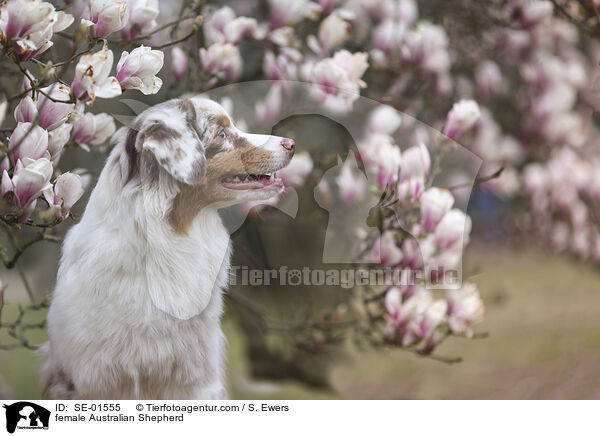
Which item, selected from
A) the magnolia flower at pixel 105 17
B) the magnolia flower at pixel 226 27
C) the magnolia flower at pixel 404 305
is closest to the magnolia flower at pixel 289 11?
the magnolia flower at pixel 226 27

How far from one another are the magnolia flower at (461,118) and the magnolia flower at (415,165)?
5cm

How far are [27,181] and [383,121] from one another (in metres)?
0.39

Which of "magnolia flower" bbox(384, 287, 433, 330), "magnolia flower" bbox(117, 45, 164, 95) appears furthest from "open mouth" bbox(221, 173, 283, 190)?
"magnolia flower" bbox(384, 287, 433, 330)

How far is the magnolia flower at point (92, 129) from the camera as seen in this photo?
0.59 m

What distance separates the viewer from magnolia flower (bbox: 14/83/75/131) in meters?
0.53

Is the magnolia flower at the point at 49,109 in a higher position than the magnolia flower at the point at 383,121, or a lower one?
higher

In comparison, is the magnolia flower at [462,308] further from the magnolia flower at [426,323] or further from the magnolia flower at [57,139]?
the magnolia flower at [57,139]

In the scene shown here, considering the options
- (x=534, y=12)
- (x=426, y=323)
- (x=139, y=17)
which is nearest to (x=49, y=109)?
(x=139, y=17)

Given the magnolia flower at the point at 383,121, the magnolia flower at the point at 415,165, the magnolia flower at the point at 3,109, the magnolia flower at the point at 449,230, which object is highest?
the magnolia flower at the point at 3,109

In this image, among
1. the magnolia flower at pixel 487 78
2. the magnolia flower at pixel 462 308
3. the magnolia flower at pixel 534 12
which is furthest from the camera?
the magnolia flower at pixel 487 78

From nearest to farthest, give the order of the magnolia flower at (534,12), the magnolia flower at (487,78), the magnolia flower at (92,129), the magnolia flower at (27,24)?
the magnolia flower at (27,24)
the magnolia flower at (92,129)
the magnolia flower at (534,12)
the magnolia flower at (487,78)

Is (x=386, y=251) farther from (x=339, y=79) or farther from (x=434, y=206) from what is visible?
(x=339, y=79)
